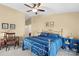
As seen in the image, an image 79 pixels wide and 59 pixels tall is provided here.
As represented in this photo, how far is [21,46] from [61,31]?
44.4 inches

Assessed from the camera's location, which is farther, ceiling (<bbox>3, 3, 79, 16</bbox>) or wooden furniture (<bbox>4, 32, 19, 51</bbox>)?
wooden furniture (<bbox>4, 32, 19, 51</bbox>)

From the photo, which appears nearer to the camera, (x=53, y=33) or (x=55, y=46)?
(x=55, y=46)

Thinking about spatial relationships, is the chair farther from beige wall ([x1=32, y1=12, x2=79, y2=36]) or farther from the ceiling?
the ceiling

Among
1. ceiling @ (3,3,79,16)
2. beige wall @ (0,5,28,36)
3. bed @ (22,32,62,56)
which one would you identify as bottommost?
bed @ (22,32,62,56)

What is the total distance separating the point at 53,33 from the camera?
2.33 metres

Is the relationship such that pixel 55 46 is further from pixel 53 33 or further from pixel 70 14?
pixel 70 14

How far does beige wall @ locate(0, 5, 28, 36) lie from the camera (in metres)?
2.17

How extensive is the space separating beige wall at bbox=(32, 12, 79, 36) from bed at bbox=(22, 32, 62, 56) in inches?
8.3

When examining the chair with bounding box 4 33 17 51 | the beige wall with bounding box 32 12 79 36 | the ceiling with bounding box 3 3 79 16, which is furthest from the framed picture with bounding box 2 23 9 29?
the beige wall with bounding box 32 12 79 36

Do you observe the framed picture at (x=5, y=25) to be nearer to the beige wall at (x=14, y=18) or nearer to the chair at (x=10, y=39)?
the beige wall at (x=14, y=18)

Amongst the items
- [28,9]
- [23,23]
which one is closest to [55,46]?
[23,23]

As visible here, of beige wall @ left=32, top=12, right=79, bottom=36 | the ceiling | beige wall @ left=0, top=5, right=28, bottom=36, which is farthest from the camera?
beige wall @ left=0, top=5, right=28, bottom=36

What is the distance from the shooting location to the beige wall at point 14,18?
217cm

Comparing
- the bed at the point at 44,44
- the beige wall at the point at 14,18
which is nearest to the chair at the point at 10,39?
the beige wall at the point at 14,18
